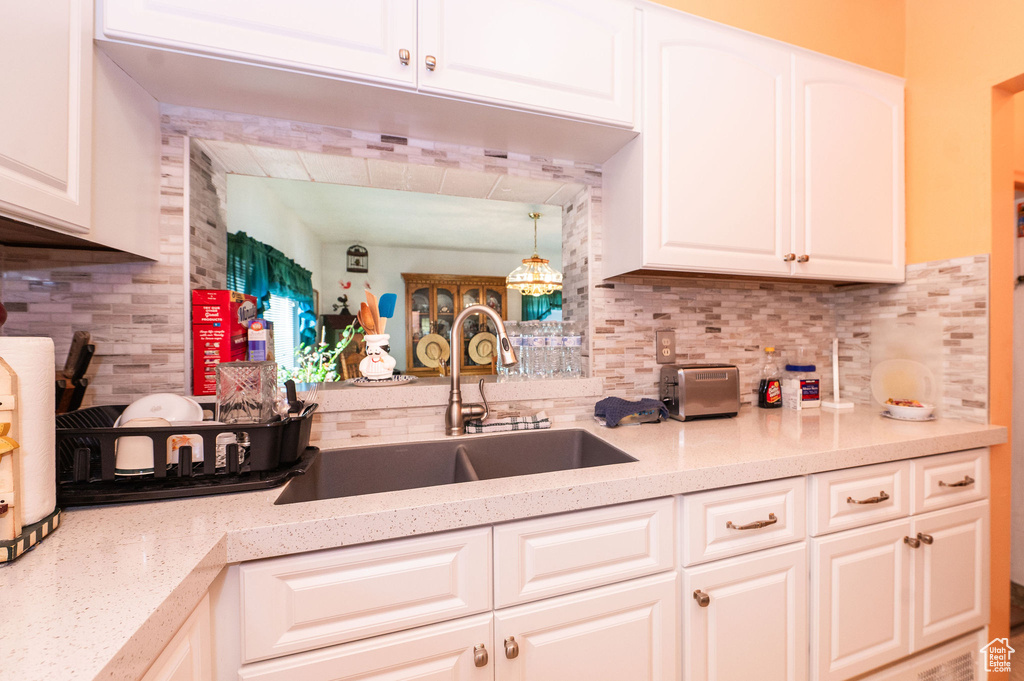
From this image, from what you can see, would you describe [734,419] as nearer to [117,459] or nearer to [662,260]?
[662,260]

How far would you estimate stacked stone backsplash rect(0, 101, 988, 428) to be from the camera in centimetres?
109

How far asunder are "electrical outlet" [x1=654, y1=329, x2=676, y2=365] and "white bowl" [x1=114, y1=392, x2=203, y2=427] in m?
1.46

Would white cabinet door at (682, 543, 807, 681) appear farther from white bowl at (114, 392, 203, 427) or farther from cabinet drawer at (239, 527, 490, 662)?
white bowl at (114, 392, 203, 427)

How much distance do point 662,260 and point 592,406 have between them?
576mm

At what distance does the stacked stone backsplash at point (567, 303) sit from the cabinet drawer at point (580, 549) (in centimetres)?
57

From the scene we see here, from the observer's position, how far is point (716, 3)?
4.85ft

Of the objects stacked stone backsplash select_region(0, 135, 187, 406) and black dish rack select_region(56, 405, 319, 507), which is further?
stacked stone backsplash select_region(0, 135, 187, 406)

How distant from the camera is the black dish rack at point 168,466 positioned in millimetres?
783

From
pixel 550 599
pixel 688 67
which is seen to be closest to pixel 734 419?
pixel 550 599

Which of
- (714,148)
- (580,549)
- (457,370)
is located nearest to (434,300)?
(457,370)

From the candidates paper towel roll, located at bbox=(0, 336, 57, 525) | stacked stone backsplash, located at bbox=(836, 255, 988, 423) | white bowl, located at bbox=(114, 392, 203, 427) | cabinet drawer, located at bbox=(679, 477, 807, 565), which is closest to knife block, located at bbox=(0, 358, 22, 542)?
paper towel roll, located at bbox=(0, 336, 57, 525)

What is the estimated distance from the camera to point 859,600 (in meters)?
1.13

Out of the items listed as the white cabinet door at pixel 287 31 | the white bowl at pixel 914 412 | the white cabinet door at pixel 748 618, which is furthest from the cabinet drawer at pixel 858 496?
the white cabinet door at pixel 287 31
